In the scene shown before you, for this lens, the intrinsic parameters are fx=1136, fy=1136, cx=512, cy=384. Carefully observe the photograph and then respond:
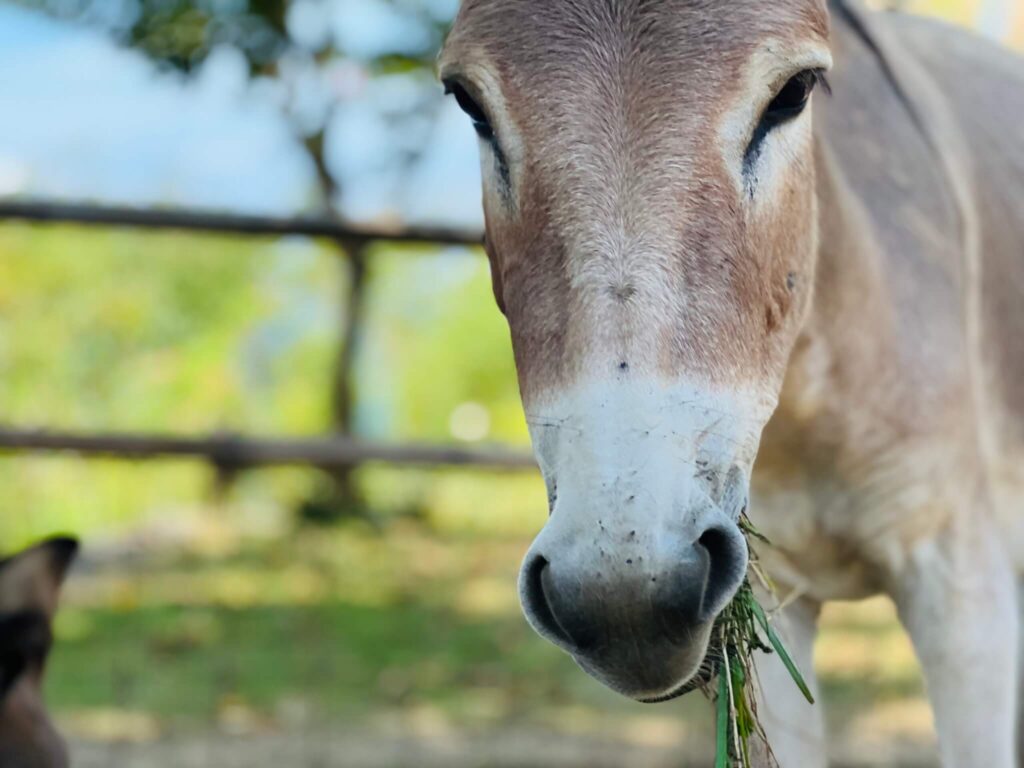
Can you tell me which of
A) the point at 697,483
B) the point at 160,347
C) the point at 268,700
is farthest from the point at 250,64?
the point at 697,483

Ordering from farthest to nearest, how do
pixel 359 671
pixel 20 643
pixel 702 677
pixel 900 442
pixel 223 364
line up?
pixel 223 364 < pixel 359 671 < pixel 20 643 < pixel 900 442 < pixel 702 677

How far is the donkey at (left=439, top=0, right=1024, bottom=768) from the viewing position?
1274mm

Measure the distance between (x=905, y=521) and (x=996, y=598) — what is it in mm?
261

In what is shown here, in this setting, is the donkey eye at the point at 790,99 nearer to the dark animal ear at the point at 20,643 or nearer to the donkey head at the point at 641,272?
the donkey head at the point at 641,272

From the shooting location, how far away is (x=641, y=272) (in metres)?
1.36

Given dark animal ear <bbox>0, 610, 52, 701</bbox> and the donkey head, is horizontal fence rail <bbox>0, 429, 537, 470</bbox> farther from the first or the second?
the donkey head

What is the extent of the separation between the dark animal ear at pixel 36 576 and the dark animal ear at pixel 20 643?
0.06 feet

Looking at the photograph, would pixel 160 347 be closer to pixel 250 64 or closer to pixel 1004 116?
pixel 250 64

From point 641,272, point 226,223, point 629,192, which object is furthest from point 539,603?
point 226,223

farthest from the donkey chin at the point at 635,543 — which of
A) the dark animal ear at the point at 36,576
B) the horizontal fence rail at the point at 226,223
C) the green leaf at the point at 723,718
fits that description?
the horizontal fence rail at the point at 226,223

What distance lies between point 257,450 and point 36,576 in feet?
5.73

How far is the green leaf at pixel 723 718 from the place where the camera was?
1.45m

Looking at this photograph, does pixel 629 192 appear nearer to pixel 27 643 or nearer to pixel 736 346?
pixel 736 346

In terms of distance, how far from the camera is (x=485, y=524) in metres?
6.50
